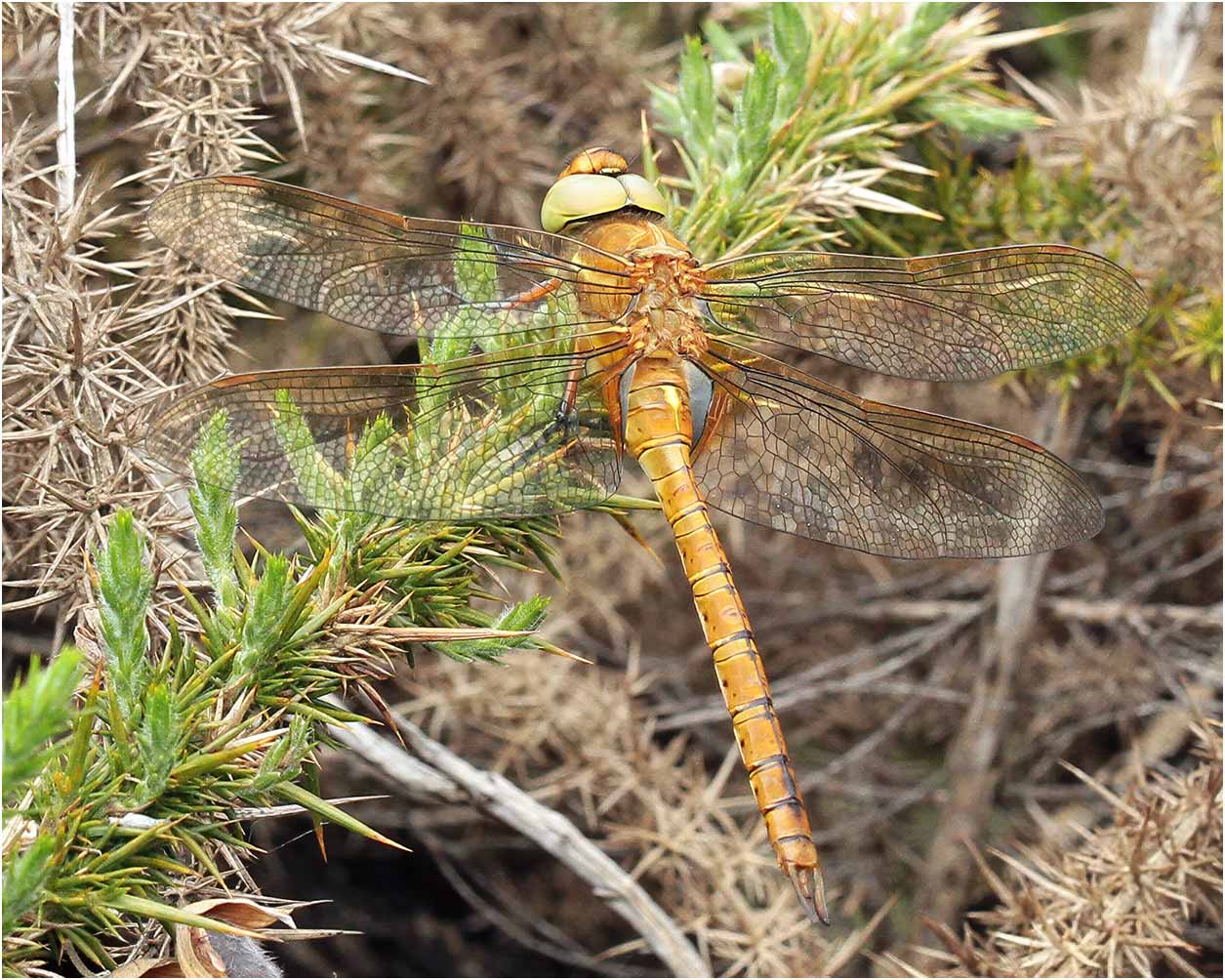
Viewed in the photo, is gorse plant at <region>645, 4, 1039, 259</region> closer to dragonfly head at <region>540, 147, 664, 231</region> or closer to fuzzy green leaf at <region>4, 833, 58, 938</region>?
dragonfly head at <region>540, 147, 664, 231</region>

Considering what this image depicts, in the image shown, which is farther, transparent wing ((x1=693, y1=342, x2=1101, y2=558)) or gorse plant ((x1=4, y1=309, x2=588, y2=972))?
transparent wing ((x1=693, y1=342, x2=1101, y2=558))

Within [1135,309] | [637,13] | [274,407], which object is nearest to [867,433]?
[1135,309]

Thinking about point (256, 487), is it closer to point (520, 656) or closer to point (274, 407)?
point (274, 407)

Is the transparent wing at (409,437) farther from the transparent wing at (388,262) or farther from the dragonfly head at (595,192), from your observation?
the dragonfly head at (595,192)

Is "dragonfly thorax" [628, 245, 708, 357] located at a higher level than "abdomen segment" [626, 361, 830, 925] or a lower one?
higher

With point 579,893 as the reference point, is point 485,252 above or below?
above

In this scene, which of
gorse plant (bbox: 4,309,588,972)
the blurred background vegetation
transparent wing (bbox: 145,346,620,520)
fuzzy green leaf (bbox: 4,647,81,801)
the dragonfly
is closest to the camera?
fuzzy green leaf (bbox: 4,647,81,801)

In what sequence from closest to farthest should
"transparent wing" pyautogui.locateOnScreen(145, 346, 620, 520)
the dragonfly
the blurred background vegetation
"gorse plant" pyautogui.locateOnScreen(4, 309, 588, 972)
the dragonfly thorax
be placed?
"gorse plant" pyautogui.locateOnScreen(4, 309, 588, 972), the blurred background vegetation, "transparent wing" pyautogui.locateOnScreen(145, 346, 620, 520), the dragonfly, the dragonfly thorax

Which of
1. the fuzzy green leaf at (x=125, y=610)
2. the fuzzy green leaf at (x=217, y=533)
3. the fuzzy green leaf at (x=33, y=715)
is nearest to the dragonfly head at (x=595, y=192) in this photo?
the fuzzy green leaf at (x=217, y=533)

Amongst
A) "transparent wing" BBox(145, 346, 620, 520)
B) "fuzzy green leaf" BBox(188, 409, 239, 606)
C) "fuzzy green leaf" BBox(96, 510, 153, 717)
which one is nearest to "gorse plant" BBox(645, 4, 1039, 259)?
"transparent wing" BBox(145, 346, 620, 520)
